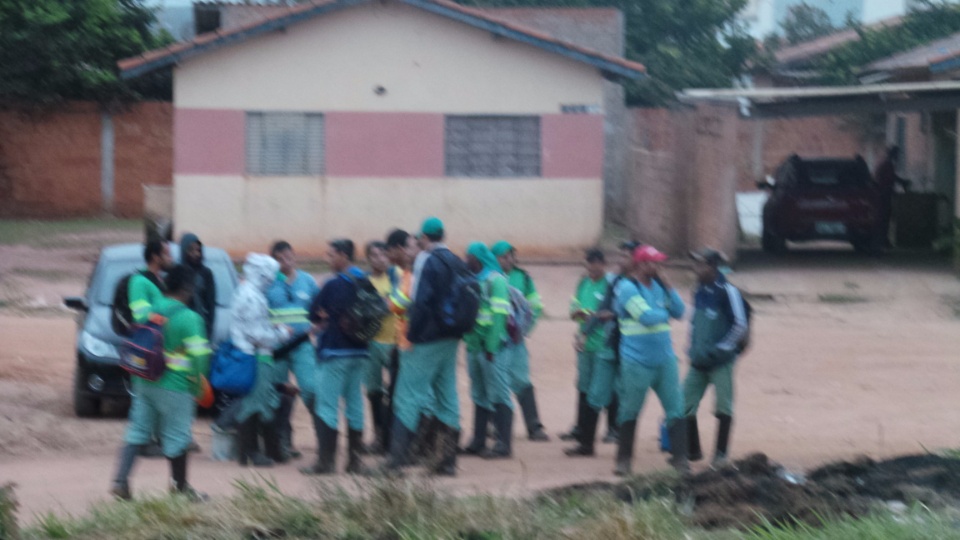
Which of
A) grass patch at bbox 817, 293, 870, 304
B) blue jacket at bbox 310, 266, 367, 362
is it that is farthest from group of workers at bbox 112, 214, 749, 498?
grass patch at bbox 817, 293, 870, 304

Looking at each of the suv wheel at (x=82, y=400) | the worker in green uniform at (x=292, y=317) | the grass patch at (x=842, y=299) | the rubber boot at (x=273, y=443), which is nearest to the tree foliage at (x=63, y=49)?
the grass patch at (x=842, y=299)

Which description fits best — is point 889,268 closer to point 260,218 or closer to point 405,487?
point 260,218

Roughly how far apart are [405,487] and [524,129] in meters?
15.6

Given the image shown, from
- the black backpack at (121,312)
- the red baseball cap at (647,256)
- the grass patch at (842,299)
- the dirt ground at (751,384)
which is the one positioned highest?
the red baseball cap at (647,256)

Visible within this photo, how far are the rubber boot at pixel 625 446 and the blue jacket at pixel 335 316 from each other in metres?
1.87

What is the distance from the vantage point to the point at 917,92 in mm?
18234

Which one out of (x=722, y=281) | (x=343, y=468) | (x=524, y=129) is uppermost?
(x=524, y=129)

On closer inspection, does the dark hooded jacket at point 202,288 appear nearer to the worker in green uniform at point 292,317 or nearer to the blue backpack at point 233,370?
the worker in green uniform at point 292,317

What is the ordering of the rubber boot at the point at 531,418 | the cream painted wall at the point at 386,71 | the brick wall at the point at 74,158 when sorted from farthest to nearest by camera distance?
the brick wall at the point at 74,158 → the cream painted wall at the point at 386,71 → the rubber boot at the point at 531,418

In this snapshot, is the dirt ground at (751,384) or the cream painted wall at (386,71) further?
the cream painted wall at (386,71)

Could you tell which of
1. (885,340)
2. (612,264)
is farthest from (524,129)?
(885,340)

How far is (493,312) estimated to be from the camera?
9.60 metres

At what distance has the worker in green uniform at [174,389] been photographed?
767 cm

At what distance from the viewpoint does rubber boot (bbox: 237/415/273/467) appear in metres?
9.23
